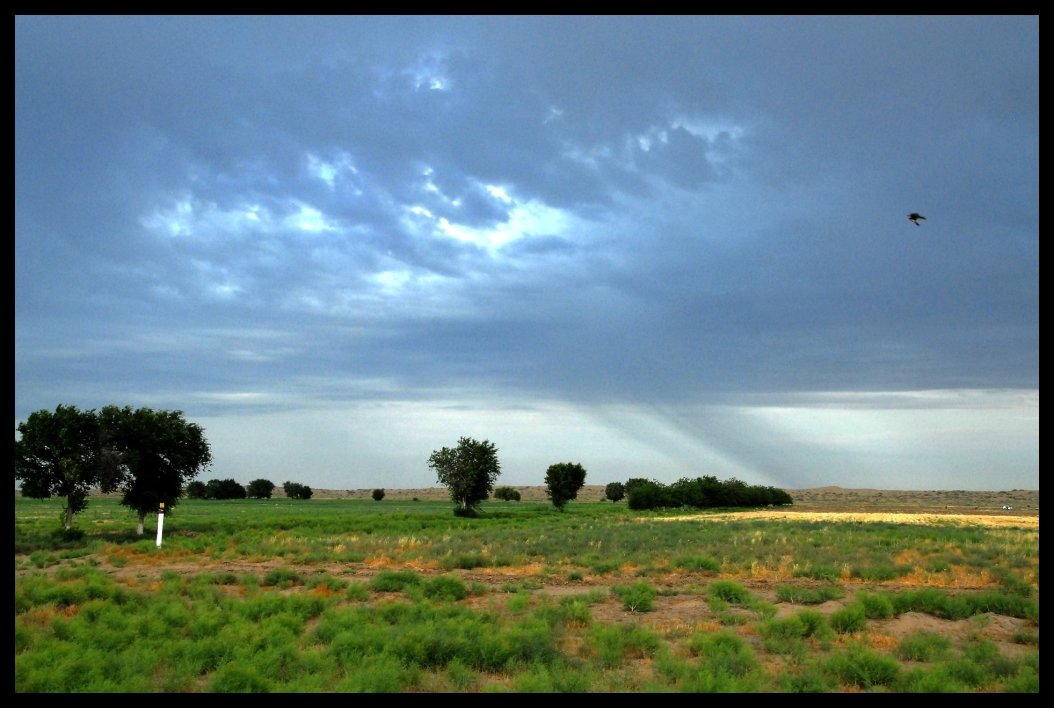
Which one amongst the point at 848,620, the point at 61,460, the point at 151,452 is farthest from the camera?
the point at 151,452

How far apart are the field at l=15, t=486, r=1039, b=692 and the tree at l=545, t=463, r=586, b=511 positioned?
267 ft

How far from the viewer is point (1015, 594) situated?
12867 millimetres

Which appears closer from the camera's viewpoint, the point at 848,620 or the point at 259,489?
the point at 848,620

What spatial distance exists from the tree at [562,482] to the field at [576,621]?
8126 cm

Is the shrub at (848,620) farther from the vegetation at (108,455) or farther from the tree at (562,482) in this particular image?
the tree at (562,482)

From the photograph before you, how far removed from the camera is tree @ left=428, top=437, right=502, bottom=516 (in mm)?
83875

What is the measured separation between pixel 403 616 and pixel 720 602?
7338 millimetres

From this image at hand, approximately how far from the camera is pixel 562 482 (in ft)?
346

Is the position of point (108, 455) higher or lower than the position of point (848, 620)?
higher

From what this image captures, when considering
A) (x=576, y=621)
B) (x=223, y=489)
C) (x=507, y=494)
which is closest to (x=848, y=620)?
(x=576, y=621)

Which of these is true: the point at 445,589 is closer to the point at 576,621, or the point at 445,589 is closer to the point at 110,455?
the point at 576,621

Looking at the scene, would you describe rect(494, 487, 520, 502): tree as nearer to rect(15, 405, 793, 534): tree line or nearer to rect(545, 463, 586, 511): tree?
rect(545, 463, 586, 511): tree

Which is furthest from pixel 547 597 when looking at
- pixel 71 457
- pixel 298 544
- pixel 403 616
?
pixel 71 457

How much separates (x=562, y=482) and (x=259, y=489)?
293 feet
